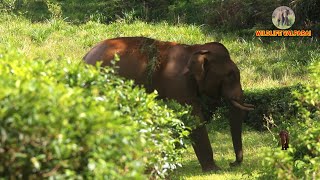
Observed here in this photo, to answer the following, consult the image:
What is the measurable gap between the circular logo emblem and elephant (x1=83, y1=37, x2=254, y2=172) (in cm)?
1334

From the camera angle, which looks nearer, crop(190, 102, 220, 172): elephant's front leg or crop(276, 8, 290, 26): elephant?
crop(190, 102, 220, 172): elephant's front leg

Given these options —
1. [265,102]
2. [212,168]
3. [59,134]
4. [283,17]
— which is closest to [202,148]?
[212,168]

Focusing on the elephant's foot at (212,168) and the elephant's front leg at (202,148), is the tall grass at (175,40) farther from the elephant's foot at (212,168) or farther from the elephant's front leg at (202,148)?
the elephant's foot at (212,168)

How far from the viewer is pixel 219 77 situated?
11.8 metres

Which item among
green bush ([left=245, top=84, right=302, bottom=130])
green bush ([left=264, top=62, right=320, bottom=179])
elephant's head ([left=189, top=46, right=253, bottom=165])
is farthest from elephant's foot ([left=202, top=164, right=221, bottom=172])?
green bush ([left=245, top=84, right=302, bottom=130])

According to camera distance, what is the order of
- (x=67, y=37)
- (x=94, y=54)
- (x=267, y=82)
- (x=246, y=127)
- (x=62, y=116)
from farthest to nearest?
(x=67, y=37)
(x=267, y=82)
(x=246, y=127)
(x=94, y=54)
(x=62, y=116)

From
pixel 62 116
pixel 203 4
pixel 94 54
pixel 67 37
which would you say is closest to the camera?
pixel 62 116

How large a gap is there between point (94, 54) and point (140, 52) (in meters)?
0.97

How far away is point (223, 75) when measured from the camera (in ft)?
38.6

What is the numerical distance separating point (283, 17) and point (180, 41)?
420 centimetres

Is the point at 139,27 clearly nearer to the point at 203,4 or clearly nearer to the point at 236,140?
the point at 203,4

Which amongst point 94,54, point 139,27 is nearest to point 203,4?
point 139,27

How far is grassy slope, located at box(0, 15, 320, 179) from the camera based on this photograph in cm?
2030

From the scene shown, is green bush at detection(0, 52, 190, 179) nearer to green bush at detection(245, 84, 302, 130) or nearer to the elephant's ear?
the elephant's ear
